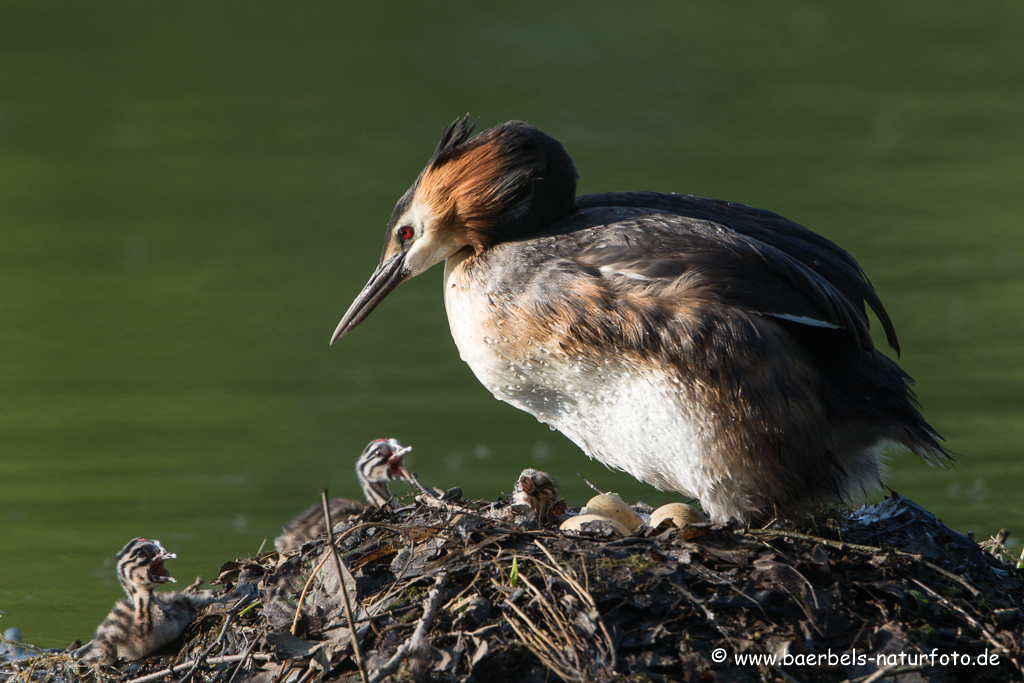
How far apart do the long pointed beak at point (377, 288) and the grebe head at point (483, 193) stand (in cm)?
6

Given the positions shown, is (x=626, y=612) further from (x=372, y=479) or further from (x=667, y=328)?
(x=372, y=479)

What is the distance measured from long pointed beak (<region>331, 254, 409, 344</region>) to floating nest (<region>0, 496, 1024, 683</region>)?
3.04 ft

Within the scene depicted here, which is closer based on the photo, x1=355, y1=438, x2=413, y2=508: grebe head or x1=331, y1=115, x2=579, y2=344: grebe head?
x1=331, y1=115, x2=579, y2=344: grebe head

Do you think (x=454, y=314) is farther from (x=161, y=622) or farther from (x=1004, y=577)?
(x=1004, y=577)

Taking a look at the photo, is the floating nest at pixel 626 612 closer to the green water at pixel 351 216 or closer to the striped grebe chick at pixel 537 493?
the striped grebe chick at pixel 537 493

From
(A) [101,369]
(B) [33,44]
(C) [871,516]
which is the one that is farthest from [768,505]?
(B) [33,44]

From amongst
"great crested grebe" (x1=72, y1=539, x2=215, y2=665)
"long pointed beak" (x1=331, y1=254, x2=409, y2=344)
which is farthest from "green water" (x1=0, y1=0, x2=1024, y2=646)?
"long pointed beak" (x1=331, y1=254, x2=409, y2=344)

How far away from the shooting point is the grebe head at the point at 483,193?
172 inches

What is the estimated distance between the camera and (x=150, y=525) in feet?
23.7

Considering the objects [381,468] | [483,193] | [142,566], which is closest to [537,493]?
[381,468]

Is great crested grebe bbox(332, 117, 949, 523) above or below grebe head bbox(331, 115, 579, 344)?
below

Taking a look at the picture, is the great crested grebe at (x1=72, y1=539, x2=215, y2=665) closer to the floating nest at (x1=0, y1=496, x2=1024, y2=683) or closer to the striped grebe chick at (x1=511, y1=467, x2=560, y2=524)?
the floating nest at (x1=0, y1=496, x2=1024, y2=683)

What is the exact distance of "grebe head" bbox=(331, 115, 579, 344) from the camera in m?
4.37

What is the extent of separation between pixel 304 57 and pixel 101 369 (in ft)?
26.7
